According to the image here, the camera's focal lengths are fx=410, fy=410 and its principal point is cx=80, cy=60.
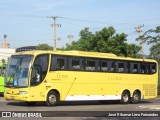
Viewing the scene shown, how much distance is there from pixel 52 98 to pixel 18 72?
232 cm

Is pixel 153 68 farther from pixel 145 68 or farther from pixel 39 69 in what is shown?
pixel 39 69

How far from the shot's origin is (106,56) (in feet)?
82.6

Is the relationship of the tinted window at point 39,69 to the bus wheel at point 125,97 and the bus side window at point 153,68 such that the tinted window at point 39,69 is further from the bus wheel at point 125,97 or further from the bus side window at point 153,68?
the bus side window at point 153,68

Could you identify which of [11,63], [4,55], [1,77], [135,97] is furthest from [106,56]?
[4,55]

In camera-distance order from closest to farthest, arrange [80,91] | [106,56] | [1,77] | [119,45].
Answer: [80,91]
[106,56]
[1,77]
[119,45]

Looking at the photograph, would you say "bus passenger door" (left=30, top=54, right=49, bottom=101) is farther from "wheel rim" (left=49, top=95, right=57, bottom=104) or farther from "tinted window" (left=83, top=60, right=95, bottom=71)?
"tinted window" (left=83, top=60, right=95, bottom=71)

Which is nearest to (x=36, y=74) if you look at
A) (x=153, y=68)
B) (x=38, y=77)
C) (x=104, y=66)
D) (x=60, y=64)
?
(x=38, y=77)

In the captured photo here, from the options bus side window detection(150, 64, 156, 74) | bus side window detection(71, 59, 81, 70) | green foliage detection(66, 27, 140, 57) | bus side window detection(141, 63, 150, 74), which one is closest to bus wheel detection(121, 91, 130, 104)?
bus side window detection(141, 63, 150, 74)

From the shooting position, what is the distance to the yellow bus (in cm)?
2105

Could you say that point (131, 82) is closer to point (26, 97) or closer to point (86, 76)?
point (86, 76)

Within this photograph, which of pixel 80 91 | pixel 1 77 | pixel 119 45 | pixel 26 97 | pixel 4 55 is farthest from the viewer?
pixel 4 55

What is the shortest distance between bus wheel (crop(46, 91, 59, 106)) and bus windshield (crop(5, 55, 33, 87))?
1.58 m

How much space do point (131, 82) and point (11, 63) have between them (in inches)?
347

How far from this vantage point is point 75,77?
23078 mm
